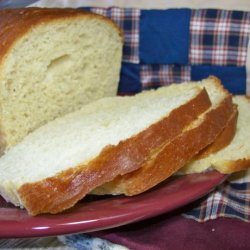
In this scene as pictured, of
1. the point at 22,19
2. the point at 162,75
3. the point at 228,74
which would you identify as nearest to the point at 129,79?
the point at 162,75

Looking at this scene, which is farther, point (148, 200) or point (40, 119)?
point (40, 119)

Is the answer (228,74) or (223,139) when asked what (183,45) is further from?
(223,139)

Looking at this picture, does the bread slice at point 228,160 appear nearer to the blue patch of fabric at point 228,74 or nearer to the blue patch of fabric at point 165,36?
the blue patch of fabric at point 228,74

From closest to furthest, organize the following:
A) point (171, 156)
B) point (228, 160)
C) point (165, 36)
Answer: point (171, 156)
point (228, 160)
point (165, 36)

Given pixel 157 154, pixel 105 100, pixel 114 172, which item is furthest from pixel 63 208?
pixel 105 100

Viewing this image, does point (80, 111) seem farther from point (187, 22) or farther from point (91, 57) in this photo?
point (187, 22)

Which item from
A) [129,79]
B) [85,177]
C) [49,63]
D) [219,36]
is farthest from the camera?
[129,79]

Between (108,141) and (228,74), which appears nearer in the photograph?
(108,141)

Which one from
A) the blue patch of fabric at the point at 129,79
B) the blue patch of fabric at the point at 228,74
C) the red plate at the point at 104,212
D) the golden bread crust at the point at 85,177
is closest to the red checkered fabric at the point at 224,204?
the red plate at the point at 104,212
